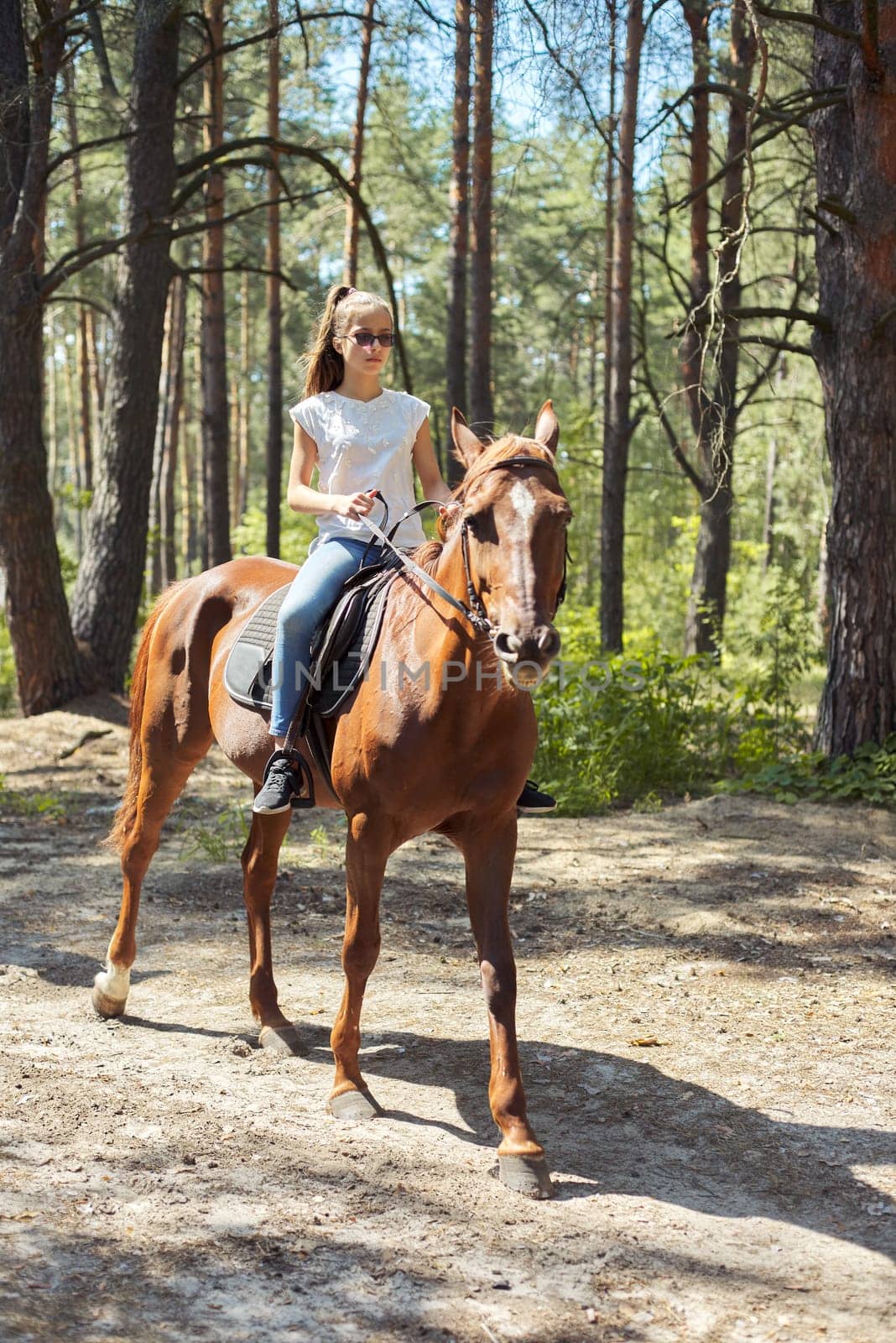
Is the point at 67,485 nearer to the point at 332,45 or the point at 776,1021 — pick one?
the point at 332,45

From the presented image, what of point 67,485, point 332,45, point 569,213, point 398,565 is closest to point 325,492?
point 398,565

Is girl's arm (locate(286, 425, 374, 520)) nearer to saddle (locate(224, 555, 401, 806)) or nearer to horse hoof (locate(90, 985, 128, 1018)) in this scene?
saddle (locate(224, 555, 401, 806))

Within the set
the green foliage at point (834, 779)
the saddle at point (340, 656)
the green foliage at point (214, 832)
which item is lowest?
the green foliage at point (214, 832)

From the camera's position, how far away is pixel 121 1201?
144 inches

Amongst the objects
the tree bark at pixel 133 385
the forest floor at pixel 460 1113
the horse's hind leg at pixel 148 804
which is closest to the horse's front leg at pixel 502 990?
the forest floor at pixel 460 1113

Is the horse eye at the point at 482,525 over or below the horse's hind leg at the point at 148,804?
over

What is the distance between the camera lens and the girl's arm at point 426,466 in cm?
467

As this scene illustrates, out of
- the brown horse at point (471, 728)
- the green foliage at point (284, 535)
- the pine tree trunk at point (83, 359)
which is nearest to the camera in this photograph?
the brown horse at point (471, 728)

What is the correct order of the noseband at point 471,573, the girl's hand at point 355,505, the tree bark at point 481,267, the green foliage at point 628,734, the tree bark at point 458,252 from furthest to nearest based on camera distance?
the tree bark at point 458,252 < the tree bark at point 481,267 < the green foliage at point 628,734 < the girl's hand at point 355,505 < the noseband at point 471,573

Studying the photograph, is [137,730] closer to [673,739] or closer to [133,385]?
[673,739]

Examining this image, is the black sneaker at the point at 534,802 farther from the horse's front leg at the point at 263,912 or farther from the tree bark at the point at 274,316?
the tree bark at the point at 274,316

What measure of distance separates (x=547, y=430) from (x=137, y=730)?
2.89m

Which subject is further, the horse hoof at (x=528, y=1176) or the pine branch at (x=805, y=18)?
the pine branch at (x=805, y=18)

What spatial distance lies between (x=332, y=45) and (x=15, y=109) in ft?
9.77
